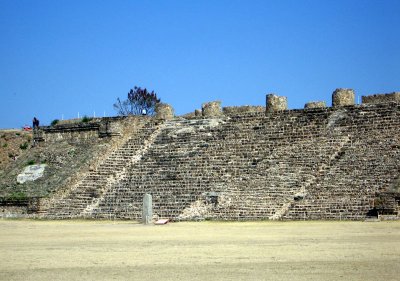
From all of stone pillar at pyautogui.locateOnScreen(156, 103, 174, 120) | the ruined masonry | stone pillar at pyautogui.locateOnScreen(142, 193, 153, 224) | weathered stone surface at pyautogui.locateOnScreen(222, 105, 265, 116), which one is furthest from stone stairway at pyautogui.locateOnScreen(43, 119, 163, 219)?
stone pillar at pyautogui.locateOnScreen(142, 193, 153, 224)

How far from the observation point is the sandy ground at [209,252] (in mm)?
14016

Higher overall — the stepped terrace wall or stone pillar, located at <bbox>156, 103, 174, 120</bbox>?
stone pillar, located at <bbox>156, 103, 174, 120</bbox>

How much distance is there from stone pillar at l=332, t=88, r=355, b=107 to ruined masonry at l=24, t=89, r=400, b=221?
0.05 meters

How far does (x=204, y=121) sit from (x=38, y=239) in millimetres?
18403

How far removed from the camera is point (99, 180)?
36.5 meters

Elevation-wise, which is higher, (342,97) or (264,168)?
(342,97)

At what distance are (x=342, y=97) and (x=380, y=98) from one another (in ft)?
6.37

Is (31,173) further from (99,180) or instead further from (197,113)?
(197,113)

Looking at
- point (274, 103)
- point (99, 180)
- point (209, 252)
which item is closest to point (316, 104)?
point (274, 103)

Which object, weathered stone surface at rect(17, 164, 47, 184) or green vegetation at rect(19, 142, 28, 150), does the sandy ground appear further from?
green vegetation at rect(19, 142, 28, 150)

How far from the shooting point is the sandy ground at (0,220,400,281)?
46.0 feet

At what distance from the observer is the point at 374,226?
79.8 ft

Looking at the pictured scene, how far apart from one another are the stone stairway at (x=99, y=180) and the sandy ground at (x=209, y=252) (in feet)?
24.9

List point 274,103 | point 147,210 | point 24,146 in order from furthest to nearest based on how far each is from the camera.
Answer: point 24,146
point 274,103
point 147,210
